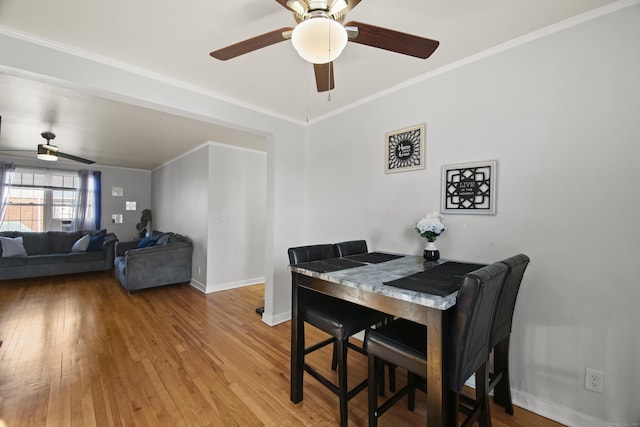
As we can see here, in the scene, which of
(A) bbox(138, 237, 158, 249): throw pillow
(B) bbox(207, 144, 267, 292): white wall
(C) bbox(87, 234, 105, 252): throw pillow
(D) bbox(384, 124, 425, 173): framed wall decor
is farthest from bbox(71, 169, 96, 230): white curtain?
(D) bbox(384, 124, 425, 173): framed wall decor

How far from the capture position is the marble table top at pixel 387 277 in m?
1.11

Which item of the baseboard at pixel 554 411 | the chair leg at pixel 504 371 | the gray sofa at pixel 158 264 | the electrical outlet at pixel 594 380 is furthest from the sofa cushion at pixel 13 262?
the electrical outlet at pixel 594 380

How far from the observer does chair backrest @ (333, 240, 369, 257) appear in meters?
2.19

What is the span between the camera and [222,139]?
13.4 ft

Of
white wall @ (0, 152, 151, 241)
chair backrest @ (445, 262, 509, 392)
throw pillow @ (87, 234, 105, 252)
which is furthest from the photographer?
white wall @ (0, 152, 151, 241)

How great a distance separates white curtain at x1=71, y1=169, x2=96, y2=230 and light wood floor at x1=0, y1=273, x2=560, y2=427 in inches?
118

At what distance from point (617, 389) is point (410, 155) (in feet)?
6.25

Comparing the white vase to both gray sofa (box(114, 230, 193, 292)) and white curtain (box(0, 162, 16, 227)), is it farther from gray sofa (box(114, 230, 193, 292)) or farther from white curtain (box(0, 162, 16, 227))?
white curtain (box(0, 162, 16, 227))

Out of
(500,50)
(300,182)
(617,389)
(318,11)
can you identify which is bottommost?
(617,389)

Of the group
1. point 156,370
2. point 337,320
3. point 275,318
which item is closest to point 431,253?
point 337,320

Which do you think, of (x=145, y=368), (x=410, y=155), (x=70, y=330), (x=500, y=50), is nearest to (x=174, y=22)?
(x=410, y=155)

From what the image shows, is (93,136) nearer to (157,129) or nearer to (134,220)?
(157,129)

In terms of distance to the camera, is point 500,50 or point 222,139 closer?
point 500,50

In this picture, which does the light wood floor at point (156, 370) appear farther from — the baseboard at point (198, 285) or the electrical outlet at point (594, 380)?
the baseboard at point (198, 285)
